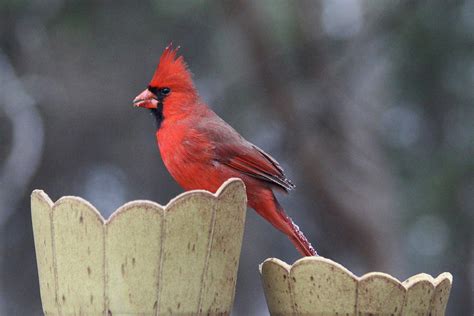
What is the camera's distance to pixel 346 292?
1.77 meters

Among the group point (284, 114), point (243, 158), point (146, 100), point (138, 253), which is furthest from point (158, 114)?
point (284, 114)

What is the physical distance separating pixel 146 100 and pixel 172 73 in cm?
9

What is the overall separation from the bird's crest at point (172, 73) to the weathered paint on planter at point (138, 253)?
57 centimetres

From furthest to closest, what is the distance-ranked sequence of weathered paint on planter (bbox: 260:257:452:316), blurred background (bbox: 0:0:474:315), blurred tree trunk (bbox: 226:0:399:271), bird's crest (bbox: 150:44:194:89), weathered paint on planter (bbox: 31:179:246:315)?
blurred background (bbox: 0:0:474:315) < blurred tree trunk (bbox: 226:0:399:271) < bird's crest (bbox: 150:44:194:89) < weathered paint on planter (bbox: 260:257:452:316) < weathered paint on planter (bbox: 31:179:246:315)

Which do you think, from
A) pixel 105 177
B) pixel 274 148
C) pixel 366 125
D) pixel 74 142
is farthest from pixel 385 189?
pixel 74 142

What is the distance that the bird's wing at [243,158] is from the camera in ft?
7.39

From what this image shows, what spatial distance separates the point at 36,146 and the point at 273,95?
1760mm

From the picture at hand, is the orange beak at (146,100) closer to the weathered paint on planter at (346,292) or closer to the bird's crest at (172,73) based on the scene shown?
the bird's crest at (172,73)

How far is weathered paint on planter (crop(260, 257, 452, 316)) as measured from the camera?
176 centimetres

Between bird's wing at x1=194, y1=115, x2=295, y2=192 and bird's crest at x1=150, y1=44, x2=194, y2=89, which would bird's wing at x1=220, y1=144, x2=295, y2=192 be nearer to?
bird's wing at x1=194, y1=115, x2=295, y2=192

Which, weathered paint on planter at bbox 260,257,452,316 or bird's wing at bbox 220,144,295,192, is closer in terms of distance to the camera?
weathered paint on planter at bbox 260,257,452,316

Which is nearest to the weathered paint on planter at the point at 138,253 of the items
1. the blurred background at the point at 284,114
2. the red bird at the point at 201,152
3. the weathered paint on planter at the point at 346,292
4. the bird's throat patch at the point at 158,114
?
the weathered paint on planter at the point at 346,292

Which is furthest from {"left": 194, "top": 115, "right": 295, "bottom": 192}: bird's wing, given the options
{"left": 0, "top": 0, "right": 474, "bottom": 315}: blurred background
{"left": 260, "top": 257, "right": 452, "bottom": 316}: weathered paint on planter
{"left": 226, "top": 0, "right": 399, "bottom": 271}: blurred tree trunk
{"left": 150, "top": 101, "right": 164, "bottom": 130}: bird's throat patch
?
{"left": 226, "top": 0, "right": 399, "bottom": 271}: blurred tree trunk

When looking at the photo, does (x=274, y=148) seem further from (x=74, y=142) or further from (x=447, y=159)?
(x=74, y=142)
